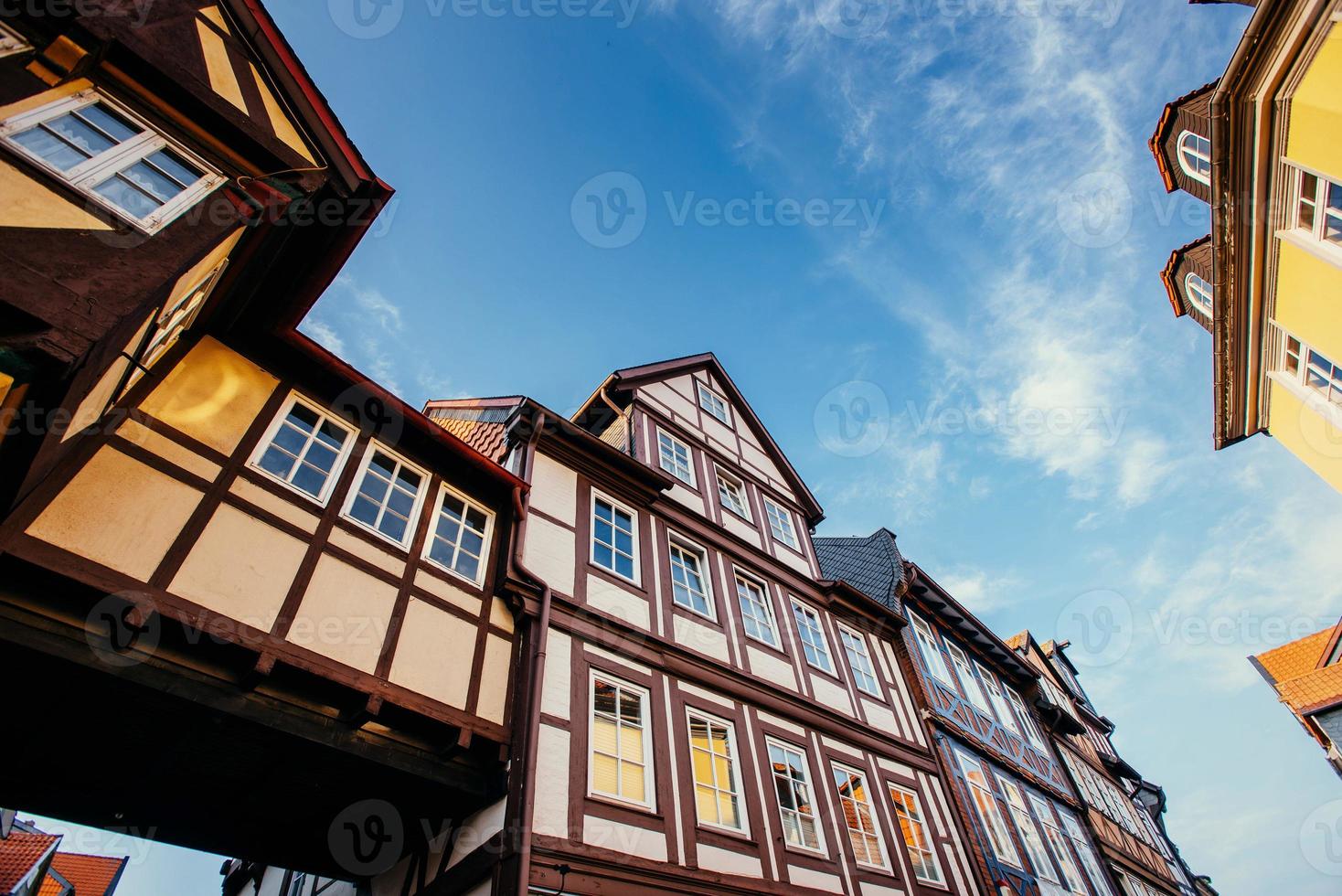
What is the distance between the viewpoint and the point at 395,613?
291 inches

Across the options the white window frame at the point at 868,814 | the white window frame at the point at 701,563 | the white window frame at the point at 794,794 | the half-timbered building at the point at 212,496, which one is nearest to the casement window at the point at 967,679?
the white window frame at the point at 868,814

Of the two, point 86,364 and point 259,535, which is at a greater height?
point 259,535

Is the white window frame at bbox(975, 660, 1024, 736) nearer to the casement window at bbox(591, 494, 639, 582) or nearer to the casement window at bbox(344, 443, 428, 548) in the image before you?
the casement window at bbox(591, 494, 639, 582)

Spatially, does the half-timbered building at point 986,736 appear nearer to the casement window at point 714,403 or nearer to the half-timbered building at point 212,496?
the casement window at point 714,403

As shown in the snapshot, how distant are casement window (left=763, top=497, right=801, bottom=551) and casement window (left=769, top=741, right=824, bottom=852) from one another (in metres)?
5.29

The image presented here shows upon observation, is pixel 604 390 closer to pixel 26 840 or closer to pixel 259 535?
pixel 259 535

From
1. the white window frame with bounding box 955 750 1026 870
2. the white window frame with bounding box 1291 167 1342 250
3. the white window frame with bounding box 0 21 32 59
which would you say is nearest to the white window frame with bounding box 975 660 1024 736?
the white window frame with bounding box 955 750 1026 870

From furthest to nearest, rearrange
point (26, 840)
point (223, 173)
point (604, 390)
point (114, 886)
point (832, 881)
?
1. point (114, 886)
2. point (26, 840)
3. point (604, 390)
4. point (832, 881)
5. point (223, 173)

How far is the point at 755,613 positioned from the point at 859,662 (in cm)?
301

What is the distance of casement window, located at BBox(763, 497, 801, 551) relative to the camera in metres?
15.0

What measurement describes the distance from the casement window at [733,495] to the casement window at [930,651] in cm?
542

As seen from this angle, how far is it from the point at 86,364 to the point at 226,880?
12253mm

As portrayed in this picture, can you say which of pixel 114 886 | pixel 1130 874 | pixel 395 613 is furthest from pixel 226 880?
pixel 1130 874

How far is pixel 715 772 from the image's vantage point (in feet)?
29.7
